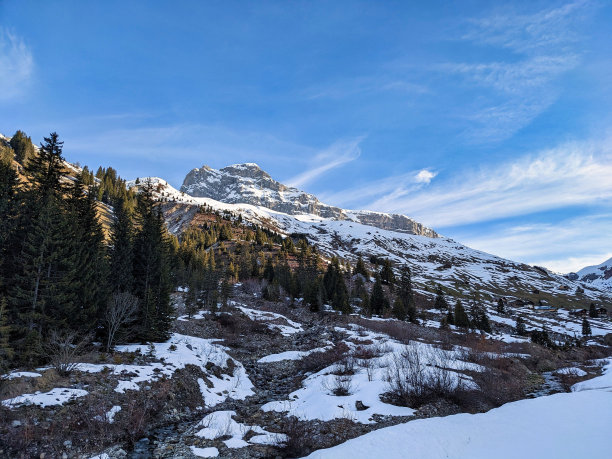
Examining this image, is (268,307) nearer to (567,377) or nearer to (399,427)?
(567,377)

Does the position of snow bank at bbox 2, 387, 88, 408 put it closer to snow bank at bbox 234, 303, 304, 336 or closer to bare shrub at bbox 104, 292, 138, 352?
bare shrub at bbox 104, 292, 138, 352

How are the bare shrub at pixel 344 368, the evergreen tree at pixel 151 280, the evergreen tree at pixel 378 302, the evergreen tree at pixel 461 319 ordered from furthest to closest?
the evergreen tree at pixel 378 302 → the evergreen tree at pixel 461 319 → the evergreen tree at pixel 151 280 → the bare shrub at pixel 344 368

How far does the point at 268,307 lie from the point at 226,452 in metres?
53.5

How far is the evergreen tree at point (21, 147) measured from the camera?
123 m

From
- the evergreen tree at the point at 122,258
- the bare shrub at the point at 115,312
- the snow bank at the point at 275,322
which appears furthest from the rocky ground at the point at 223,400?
the snow bank at the point at 275,322

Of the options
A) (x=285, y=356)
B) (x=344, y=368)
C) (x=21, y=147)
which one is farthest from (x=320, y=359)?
(x=21, y=147)

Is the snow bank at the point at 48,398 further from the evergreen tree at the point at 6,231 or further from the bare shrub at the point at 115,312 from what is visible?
the evergreen tree at the point at 6,231

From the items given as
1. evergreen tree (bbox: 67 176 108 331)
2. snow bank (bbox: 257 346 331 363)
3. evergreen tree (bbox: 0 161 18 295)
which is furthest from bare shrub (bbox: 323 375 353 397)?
evergreen tree (bbox: 0 161 18 295)

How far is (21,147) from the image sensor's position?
12694 centimetres

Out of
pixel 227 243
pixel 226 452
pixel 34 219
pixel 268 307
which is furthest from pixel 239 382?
pixel 227 243

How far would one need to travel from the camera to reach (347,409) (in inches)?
663

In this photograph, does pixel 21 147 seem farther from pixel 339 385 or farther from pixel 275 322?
pixel 339 385

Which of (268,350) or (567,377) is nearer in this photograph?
(567,377)

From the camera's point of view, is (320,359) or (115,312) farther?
(320,359)
